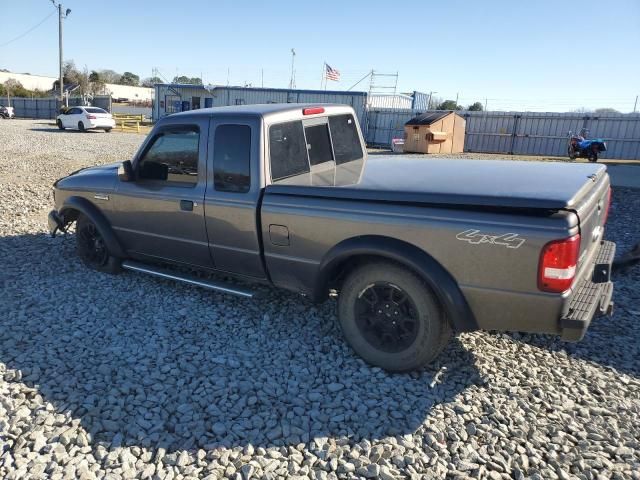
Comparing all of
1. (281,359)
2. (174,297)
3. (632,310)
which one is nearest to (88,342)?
(174,297)

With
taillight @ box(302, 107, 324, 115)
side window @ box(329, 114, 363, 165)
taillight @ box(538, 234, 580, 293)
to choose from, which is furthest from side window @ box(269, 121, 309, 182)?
taillight @ box(538, 234, 580, 293)

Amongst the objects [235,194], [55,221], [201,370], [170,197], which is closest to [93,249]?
[55,221]

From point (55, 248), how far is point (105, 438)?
4373 mm

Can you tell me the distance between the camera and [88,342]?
399 cm

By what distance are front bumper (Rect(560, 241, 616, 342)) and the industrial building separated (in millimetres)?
25110

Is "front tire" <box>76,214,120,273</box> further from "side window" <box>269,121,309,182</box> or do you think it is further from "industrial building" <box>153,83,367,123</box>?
"industrial building" <box>153,83,367,123</box>

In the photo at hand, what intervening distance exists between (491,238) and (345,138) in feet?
8.31

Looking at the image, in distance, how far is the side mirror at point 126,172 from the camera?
4.83 metres

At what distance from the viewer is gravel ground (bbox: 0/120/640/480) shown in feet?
8.95

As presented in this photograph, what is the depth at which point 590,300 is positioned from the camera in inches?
125

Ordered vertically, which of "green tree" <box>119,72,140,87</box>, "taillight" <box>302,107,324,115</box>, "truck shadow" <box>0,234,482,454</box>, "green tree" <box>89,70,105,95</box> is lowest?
"truck shadow" <box>0,234,482,454</box>

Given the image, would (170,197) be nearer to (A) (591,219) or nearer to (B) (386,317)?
(B) (386,317)

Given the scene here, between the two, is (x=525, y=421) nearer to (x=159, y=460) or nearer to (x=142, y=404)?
(x=159, y=460)

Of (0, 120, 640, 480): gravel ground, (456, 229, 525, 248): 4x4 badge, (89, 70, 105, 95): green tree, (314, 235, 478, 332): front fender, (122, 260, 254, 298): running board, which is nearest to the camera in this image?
(0, 120, 640, 480): gravel ground
